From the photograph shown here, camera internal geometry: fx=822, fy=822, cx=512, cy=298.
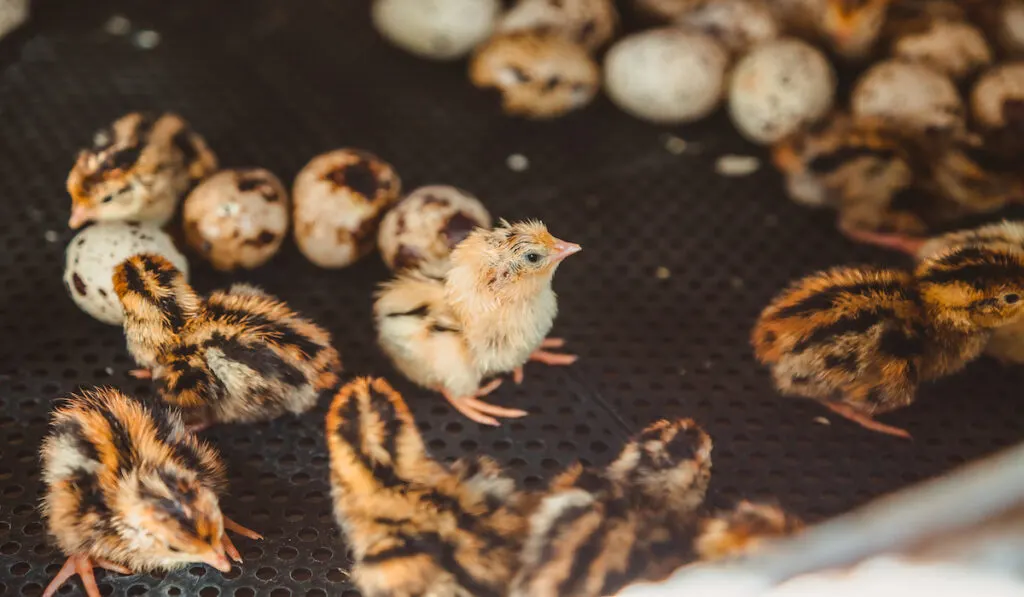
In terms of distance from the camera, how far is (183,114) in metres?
2.01

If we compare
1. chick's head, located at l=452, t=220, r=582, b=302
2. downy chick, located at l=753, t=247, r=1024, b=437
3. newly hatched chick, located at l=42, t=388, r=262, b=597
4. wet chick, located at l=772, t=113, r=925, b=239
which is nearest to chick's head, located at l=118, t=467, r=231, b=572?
newly hatched chick, located at l=42, t=388, r=262, b=597

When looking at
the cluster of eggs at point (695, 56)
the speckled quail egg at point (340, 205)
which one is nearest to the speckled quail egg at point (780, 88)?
the cluster of eggs at point (695, 56)

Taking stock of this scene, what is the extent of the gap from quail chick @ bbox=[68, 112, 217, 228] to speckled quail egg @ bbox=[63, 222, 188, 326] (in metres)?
0.05

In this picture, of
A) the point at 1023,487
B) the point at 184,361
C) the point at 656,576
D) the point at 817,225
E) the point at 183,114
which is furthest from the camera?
the point at 183,114

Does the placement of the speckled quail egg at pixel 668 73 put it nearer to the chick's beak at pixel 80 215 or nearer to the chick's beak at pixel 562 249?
the chick's beak at pixel 562 249

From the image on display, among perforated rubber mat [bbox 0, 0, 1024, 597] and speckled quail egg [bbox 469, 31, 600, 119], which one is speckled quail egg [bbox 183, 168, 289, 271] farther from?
speckled quail egg [bbox 469, 31, 600, 119]

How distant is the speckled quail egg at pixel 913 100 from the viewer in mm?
1912

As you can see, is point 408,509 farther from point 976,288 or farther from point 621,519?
point 976,288

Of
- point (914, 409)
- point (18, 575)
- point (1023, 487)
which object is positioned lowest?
point (18, 575)

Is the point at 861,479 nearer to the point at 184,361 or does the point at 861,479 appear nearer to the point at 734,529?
the point at 734,529

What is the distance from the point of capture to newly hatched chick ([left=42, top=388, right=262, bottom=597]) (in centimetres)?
114

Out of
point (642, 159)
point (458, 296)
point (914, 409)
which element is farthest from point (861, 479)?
point (642, 159)

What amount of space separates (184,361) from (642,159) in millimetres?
1181

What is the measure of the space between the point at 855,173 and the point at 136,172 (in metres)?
1.50
